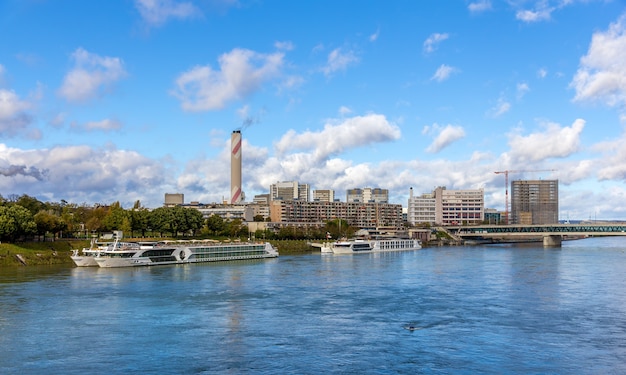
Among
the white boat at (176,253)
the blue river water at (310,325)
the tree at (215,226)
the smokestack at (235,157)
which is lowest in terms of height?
the blue river water at (310,325)

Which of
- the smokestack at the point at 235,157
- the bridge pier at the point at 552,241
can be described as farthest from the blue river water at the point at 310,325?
the smokestack at the point at 235,157

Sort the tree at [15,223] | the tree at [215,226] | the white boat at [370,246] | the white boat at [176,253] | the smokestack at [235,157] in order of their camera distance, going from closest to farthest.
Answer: the tree at [15,223], the white boat at [176,253], the white boat at [370,246], the tree at [215,226], the smokestack at [235,157]

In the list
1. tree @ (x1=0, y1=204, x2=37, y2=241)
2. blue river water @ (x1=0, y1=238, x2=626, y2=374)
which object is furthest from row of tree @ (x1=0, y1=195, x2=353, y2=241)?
blue river water @ (x1=0, y1=238, x2=626, y2=374)

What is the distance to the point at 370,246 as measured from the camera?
124688mm

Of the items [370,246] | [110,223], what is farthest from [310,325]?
[370,246]

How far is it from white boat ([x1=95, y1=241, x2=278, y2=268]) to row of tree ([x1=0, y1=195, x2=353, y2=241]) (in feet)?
36.3

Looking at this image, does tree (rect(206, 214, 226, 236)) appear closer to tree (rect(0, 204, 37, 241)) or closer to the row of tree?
the row of tree

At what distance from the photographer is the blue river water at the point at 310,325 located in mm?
26578

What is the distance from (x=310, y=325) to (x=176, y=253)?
51635 millimetres

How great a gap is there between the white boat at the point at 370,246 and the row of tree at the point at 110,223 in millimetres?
22154

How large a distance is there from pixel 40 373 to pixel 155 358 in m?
4.74

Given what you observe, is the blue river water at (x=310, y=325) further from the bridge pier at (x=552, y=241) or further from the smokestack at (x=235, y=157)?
the smokestack at (x=235, y=157)

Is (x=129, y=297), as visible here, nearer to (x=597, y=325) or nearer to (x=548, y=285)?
(x=597, y=325)

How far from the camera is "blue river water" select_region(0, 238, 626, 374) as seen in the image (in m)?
26.6
